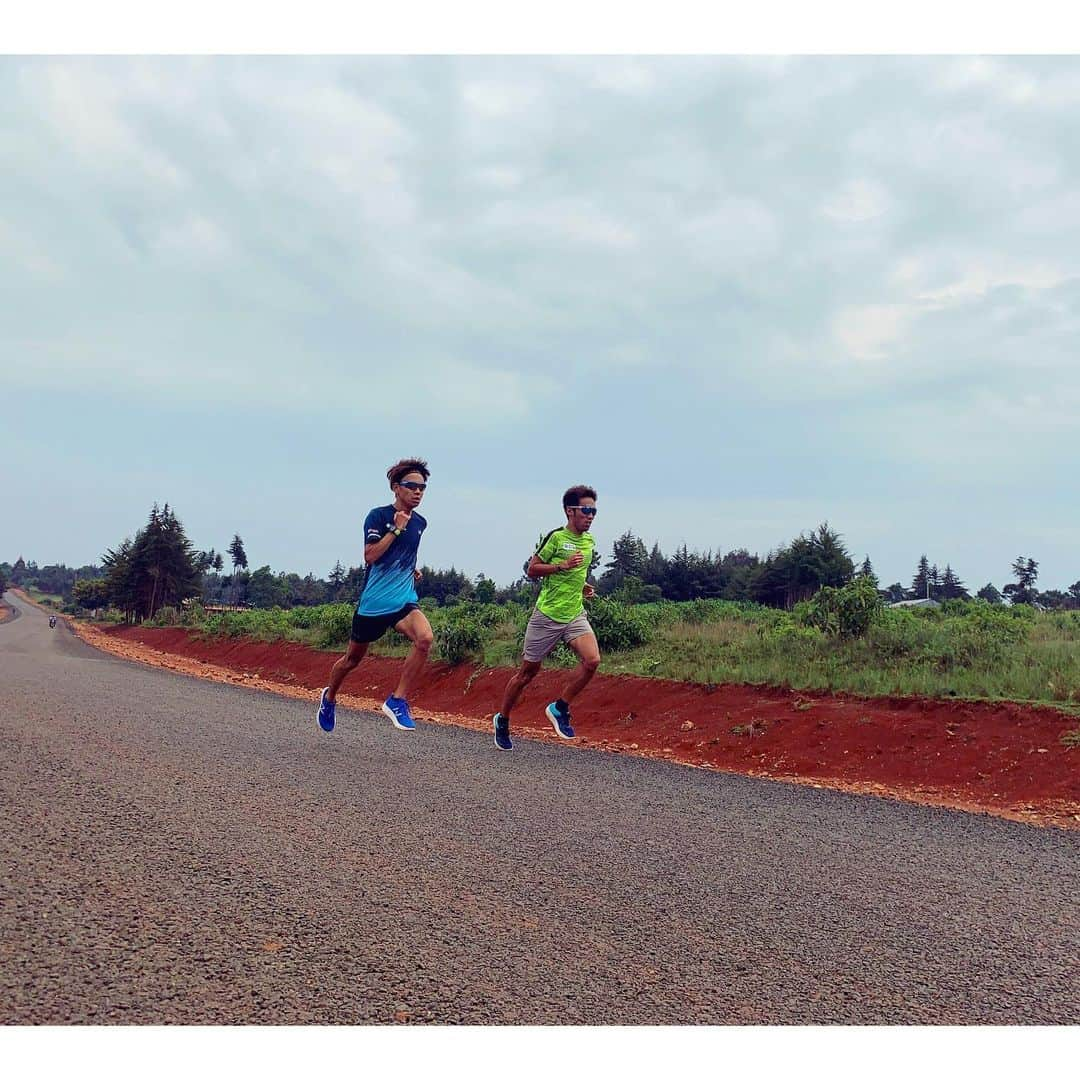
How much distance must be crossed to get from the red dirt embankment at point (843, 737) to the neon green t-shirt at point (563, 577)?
2.79m

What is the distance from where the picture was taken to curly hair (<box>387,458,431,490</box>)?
6.02m

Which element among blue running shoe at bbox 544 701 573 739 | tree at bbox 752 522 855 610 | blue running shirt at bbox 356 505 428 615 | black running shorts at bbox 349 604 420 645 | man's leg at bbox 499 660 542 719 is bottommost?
blue running shoe at bbox 544 701 573 739

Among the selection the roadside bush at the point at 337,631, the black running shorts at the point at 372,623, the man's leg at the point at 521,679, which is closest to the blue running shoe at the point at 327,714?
the black running shorts at the point at 372,623

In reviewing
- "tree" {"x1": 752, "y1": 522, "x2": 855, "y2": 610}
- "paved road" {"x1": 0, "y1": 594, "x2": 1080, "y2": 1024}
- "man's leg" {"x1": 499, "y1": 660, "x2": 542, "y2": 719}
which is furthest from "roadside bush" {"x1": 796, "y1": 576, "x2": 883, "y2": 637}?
"tree" {"x1": 752, "y1": 522, "x2": 855, "y2": 610}

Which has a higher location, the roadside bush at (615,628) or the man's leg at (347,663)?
the roadside bush at (615,628)

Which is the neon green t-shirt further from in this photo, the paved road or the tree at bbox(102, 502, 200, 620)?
the tree at bbox(102, 502, 200, 620)

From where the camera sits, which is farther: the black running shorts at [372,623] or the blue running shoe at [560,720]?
the blue running shoe at [560,720]

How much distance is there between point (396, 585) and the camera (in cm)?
638

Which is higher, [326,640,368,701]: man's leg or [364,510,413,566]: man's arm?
[364,510,413,566]: man's arm

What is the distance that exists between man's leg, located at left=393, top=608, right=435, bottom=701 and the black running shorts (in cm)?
8

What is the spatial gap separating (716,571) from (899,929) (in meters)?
69.5

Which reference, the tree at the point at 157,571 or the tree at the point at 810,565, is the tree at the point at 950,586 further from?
the tree at the point at 157,571

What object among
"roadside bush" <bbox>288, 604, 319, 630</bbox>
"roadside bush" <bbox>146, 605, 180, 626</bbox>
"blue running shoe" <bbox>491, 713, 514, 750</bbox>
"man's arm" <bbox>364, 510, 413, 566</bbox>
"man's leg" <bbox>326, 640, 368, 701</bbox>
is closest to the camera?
"man's arm" <bbox>364, 510, 413, 566</bbox>

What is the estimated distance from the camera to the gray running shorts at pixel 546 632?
7.64 metres
